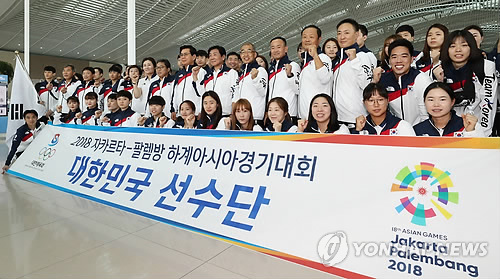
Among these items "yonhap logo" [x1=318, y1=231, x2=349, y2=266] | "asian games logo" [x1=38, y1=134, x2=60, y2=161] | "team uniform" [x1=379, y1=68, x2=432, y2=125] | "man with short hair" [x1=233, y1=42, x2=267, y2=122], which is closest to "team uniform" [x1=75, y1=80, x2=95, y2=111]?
"asian games logo" [x1=38, y1=134, x2=60, y2=161]

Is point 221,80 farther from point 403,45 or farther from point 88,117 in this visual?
point 88,117

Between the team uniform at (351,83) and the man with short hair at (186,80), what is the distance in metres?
1.82

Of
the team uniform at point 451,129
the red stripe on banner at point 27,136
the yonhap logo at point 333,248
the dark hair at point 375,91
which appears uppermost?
the dark hair at point 375,91

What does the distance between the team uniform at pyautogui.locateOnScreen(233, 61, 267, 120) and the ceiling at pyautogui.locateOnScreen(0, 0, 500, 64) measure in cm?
304

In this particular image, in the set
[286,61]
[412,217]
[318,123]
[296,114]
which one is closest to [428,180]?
[412,217]

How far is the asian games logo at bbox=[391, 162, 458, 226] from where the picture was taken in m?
1.44

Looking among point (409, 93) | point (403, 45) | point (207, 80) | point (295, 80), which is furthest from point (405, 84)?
point (207, 80)

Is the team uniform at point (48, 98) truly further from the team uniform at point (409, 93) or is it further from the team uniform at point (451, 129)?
the team uniform at point (451, 129)

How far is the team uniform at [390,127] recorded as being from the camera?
2.05m

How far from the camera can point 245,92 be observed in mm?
3334

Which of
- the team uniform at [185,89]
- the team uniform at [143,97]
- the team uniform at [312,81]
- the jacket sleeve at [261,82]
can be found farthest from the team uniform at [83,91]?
the team uniform at [312,81]

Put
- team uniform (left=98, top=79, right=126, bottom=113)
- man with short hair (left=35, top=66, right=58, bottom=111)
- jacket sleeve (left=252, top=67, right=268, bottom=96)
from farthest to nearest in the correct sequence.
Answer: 1. man with short hair (left=35, top=66, right=58, bottom=111)
2. team uniform (left=98, top=79, right=126, bottom=113)
3. jacket sleeve (left=252, top=67, right=268, bottom=96)

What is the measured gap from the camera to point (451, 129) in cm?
196

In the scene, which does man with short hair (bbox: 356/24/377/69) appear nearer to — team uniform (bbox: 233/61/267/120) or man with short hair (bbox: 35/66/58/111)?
team uniform (bbox: 233/61/267/120)
